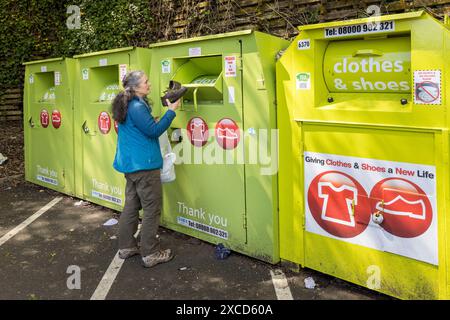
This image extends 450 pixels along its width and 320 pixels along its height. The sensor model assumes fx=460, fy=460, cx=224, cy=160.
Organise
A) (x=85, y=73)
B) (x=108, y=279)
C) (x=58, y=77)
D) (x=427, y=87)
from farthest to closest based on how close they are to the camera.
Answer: (x=58, y=77) < (x=85, y=73) < (x=108, y=279) < (x=427, y=87)

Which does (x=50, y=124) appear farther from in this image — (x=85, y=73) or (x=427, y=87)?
(x=427, y=87)

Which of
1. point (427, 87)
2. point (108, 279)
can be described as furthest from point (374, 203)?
point (108, 279)

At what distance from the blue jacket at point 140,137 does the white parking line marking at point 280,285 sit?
128 cm

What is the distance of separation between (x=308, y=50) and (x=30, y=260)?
2.94 m

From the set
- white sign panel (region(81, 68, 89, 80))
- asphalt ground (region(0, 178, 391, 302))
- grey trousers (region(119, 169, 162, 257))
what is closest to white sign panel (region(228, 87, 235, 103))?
grey trousers (region(119, 169, 162, 257))

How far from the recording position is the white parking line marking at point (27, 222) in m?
4.64

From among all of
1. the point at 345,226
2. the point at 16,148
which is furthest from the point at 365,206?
the point at 16,148

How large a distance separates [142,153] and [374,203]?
182 centimetres

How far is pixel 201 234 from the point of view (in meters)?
4.25

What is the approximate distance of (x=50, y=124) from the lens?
6121 millimetres

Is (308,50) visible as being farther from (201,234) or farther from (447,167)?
(201,234)

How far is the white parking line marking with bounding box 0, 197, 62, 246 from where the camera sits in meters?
4.64

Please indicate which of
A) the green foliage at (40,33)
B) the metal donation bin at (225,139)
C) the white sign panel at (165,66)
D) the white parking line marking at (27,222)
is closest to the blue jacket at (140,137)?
the metal donation bin at (225,139)

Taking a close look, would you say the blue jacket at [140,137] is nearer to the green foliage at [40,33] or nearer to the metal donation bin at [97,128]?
the metal donation bin at [97,128]
